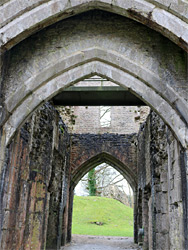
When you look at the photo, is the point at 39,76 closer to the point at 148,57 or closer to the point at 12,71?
the point at 12,71

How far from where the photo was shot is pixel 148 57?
11.9 feet

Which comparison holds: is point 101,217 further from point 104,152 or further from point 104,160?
point 104,152

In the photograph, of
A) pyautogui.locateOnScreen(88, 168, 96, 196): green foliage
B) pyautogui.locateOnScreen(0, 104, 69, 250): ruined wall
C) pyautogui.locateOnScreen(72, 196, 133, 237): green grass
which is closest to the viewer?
pyautogui.locateOnScreen(0, 104, 69, 250): ruined wall

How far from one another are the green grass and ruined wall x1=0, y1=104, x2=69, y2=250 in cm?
695

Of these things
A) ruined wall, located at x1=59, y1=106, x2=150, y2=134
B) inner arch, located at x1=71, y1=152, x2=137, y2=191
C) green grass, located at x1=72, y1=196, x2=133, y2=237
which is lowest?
green grass, located at x1=72, y1=196, x2=133, y2=237

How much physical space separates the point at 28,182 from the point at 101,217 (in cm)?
1213

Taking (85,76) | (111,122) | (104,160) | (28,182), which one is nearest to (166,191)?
(28,182)

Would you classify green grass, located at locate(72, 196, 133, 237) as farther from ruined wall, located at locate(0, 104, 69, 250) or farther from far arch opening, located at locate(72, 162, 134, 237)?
ruined wall, located at locate(0, 104, 69, 250)

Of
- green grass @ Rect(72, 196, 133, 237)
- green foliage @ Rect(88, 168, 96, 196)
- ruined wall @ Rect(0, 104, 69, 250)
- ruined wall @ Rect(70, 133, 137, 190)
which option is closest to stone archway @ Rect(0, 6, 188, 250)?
ruined wall @ Rect(0, 104, 69, 250)

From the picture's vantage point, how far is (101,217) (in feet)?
54.0

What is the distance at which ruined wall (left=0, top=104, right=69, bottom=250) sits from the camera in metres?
3.89

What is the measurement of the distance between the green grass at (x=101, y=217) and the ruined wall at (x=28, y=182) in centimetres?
695

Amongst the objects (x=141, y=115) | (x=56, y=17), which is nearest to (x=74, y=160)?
(x=141, y=115)

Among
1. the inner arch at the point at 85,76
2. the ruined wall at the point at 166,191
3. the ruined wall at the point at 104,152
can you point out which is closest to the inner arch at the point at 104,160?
the ruined wall at the point at 104,152
